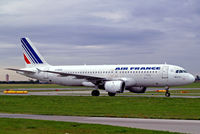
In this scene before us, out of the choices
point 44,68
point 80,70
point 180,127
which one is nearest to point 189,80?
point 80,70

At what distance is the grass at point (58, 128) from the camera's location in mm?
17422

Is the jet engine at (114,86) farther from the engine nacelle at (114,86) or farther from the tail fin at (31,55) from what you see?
the tail fin at (31,55)

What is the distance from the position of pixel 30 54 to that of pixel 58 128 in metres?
47.6

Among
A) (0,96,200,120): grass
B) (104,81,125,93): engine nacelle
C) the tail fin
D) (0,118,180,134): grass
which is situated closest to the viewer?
(0,118,180,134): grass

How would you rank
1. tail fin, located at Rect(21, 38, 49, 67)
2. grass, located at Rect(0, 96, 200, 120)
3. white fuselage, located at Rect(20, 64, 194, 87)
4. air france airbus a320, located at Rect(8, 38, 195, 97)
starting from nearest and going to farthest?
grass, located at Rect(0, 96, 200, 120)
white fuselage, located at Rect(20, 64, 194, 87)
air france airbus a320, located at Rect(8, 38, 195, 97)
tail fin, located at Rect(21, 38, 49, 67)

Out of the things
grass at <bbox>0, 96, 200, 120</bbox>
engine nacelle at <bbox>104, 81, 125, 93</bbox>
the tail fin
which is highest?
the tail fin

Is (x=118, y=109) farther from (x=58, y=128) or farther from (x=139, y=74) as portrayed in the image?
(x=139, y=74)

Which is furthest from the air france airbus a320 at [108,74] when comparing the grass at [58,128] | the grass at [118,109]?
the grass at [58,128]

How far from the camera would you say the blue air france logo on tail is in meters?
64.7

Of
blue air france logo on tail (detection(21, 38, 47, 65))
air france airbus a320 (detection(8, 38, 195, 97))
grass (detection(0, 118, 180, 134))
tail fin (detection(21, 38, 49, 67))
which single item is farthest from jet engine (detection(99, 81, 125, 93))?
grass (detection(0, 118, 180, 134))

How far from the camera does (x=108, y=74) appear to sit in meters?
56.2

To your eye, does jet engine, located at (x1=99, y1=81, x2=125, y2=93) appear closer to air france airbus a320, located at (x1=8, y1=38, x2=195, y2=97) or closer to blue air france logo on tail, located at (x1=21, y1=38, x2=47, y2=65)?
air france airbus a320, located at (x1=8, y1=38, x2=195, y2=97)

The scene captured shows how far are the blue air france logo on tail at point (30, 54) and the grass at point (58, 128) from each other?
44.0 m

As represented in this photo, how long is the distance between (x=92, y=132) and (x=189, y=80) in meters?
36.4
